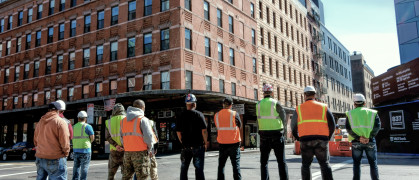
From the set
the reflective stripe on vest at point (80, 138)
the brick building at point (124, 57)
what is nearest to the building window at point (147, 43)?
the brick building at point (124, 57)

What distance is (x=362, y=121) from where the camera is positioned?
6562mm

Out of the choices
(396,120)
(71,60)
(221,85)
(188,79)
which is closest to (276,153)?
(396,120)

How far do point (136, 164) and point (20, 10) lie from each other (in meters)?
38.5

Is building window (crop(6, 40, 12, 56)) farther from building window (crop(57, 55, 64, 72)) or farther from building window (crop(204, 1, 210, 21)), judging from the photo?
building window (crop(204, 1, 210, 21))

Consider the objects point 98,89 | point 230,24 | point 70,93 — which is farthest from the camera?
point 230,24

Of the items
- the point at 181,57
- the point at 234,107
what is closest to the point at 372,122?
the point at 234,107

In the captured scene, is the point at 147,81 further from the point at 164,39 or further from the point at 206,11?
the point at 206,11

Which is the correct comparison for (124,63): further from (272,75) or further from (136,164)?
(136,164)

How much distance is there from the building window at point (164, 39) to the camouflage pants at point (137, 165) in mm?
19844

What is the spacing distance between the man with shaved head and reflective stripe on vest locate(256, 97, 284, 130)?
217cm

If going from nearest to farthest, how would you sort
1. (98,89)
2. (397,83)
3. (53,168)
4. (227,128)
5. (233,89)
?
(53,168), (227,128), (397,83), (98,89), (233,89)

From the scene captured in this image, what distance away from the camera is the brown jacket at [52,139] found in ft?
17.1

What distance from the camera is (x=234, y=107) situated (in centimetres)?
2347

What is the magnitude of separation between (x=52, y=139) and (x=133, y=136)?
1318mm
